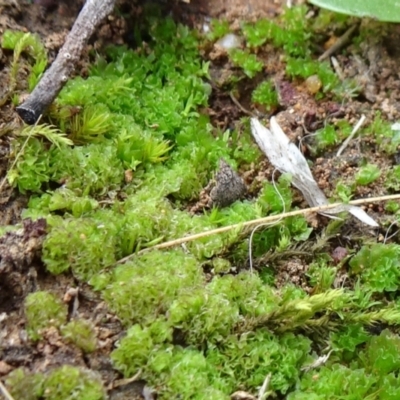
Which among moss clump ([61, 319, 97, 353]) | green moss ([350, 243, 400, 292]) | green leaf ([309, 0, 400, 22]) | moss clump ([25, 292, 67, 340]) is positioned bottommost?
green moss ([350, 243, 400, 292])

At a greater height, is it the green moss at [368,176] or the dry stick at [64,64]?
the dry stick at [64,64]

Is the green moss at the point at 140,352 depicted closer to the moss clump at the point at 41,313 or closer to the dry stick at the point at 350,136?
the moss clump at the point at 41,313

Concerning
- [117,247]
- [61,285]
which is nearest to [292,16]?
[117,247]

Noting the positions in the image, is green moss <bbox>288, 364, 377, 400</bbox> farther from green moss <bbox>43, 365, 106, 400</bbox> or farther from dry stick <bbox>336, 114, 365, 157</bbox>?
dry stick <bbox>336, 114, 365, 157</bbox>

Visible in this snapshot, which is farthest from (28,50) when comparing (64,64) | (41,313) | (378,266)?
(378,266)

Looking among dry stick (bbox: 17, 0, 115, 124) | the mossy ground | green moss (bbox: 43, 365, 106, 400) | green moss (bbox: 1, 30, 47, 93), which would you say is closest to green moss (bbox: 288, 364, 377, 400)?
the mossy ground

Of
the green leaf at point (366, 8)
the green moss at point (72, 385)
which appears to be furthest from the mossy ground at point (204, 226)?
the green leaf at point (366, 8)
